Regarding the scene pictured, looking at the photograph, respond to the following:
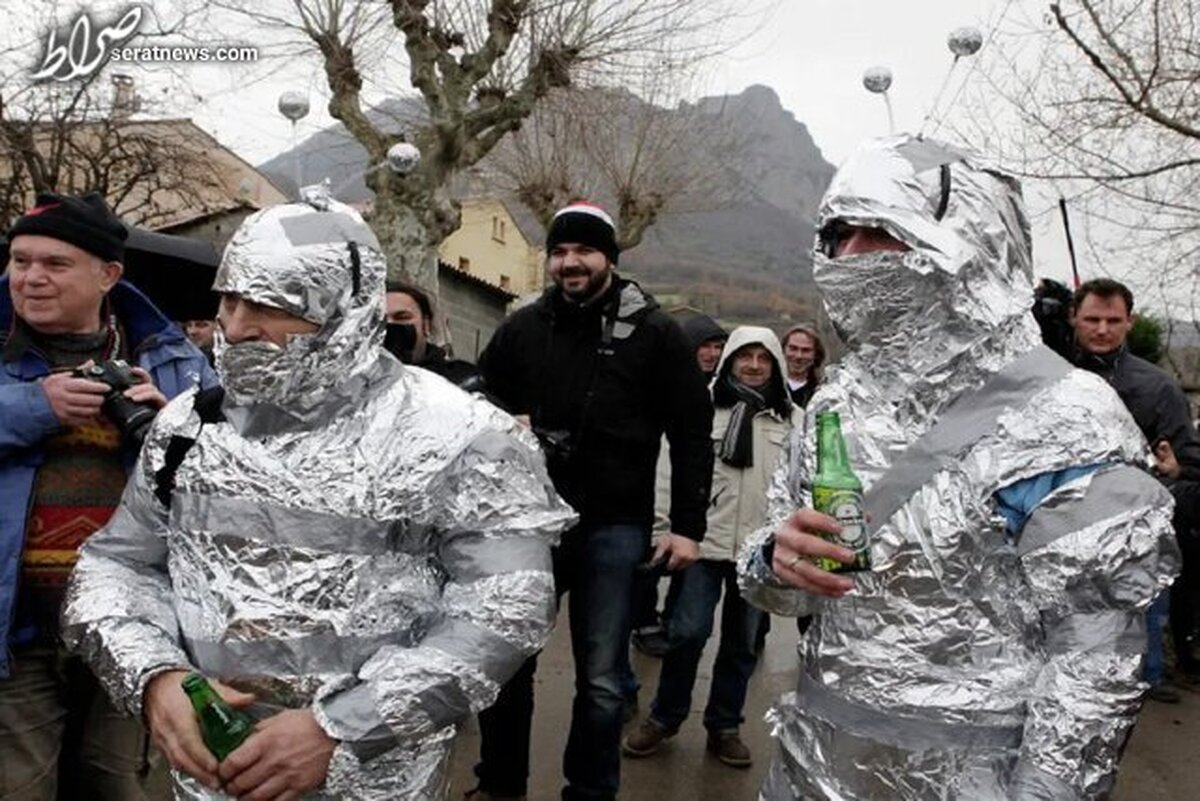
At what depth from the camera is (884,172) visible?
1.79 m

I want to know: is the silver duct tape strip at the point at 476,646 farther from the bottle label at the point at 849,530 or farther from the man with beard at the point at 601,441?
the man with beard at the point at 601,441

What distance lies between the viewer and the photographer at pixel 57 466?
7.63ft

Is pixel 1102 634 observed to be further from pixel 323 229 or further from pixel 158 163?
pixel 158 163

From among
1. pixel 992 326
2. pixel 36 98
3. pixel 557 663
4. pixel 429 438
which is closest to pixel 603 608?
pixel 429 438

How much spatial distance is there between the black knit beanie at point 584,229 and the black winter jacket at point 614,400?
0.53ft

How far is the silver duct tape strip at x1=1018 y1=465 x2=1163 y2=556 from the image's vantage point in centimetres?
155

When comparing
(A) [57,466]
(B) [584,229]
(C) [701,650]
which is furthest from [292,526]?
(C) [701,650]

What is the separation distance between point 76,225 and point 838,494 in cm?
192

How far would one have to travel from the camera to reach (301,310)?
1.75m

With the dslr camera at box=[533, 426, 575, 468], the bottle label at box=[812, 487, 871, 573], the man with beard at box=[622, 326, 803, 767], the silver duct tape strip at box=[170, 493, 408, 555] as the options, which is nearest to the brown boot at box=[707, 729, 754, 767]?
the man with beard at box=[622, 326, 803, 767]

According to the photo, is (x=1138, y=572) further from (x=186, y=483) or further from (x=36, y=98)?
(x=36, y=98)

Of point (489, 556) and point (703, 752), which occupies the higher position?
point (489, 556)

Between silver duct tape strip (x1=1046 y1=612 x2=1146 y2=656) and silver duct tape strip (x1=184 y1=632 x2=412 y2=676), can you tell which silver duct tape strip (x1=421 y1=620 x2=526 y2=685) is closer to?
silver duct tape strip (x1=184 y1=632 x2=412 y2=676)

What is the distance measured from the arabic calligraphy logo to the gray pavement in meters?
8.63
